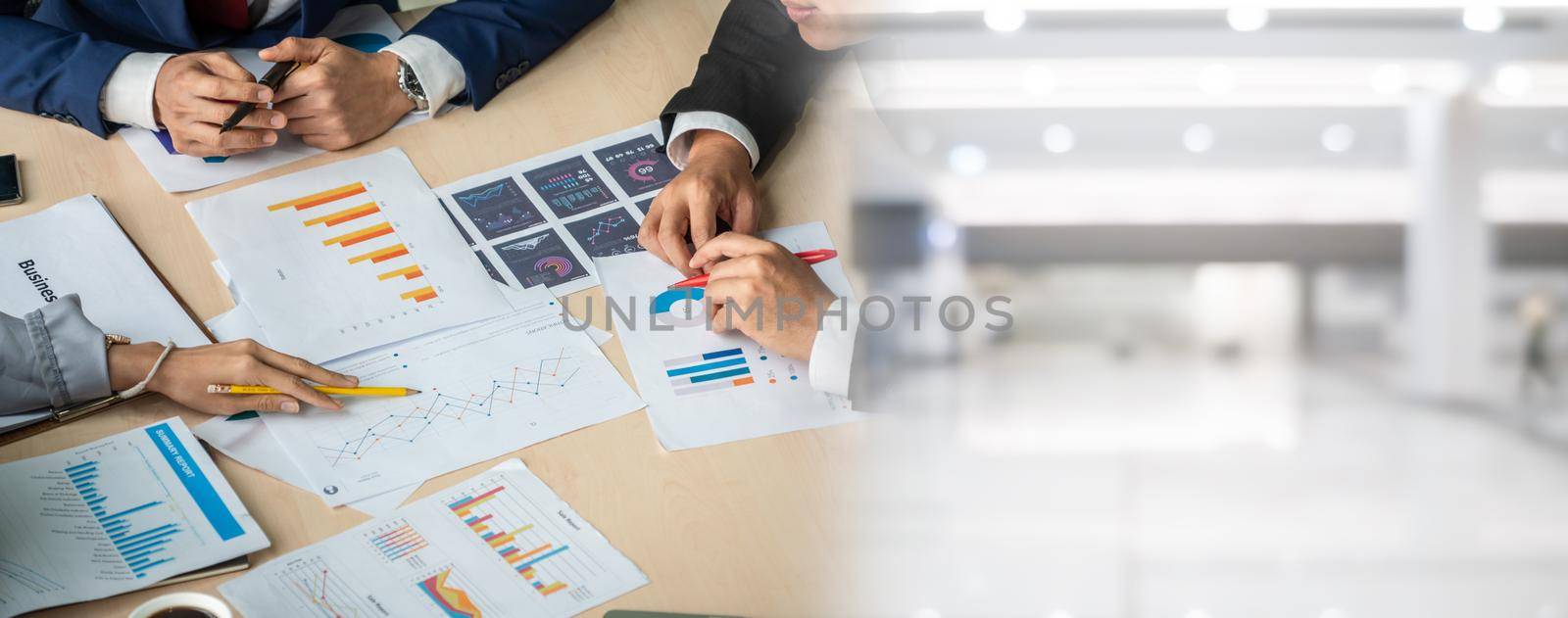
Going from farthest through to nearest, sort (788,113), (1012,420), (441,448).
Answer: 1. (788,113)
2. (441,448)
3. (1012,420)

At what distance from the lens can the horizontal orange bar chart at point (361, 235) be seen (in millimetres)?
1146

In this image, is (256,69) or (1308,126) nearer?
(1308,126)

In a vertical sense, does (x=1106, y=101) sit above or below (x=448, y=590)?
above

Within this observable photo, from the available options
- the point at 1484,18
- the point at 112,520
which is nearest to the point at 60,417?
the point at 112,520

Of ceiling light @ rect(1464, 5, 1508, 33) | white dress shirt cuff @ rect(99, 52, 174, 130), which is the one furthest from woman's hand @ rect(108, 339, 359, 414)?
ceiling light @ rect(1464, 5, 1508, 33)

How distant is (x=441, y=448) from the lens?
3.12ft

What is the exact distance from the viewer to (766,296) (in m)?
1.04

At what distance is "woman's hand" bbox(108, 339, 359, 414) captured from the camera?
0.97 metres

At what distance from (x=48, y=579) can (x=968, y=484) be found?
605 mm

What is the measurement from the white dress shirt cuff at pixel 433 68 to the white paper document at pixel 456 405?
1.11 ft

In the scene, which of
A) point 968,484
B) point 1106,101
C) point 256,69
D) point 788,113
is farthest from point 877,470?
point 256,69

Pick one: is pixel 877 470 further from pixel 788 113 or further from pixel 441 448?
pixel 788 113

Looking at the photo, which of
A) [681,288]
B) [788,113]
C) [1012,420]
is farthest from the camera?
A: [788,113]

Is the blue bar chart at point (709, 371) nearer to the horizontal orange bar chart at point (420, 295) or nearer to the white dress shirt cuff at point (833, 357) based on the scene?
the white dress shirt cuff at point (833, 357)
